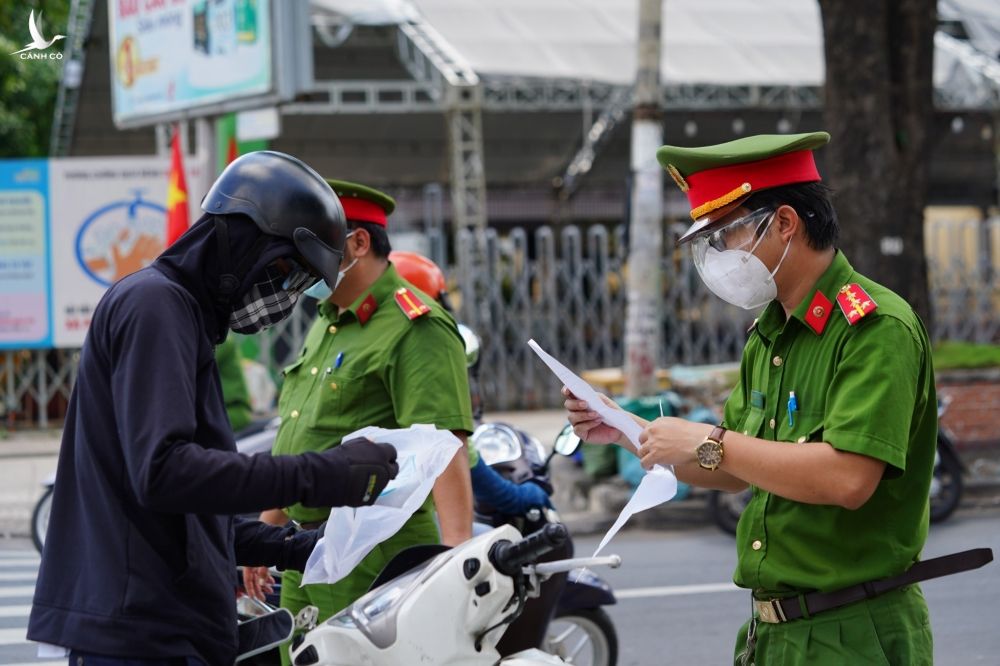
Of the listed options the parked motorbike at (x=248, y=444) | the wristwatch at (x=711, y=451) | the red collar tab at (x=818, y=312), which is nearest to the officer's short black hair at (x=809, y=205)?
the red collar tab at (x=818, y=312)

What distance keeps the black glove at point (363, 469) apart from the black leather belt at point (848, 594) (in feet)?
2.86

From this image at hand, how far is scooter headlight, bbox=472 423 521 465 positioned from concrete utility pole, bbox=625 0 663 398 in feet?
16.4

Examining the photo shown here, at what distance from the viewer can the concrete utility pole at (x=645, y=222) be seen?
9.48 metres

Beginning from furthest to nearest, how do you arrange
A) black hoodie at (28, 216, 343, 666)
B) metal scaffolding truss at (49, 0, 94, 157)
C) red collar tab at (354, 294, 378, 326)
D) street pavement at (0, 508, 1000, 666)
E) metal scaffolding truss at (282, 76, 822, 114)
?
metal scaffolding truss at (49, 0, 94, 157)
metal scaffolding truss at (282, 76, 822, 114)
street pavement at (0, 508, 1000, 666)
red collar tab at (354, 294, 378, 326)
black hoodie at (28, 216, 343, 666)

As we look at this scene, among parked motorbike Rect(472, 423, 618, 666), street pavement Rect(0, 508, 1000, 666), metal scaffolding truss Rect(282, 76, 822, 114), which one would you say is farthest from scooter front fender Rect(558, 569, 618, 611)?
metal scaffolding truss Rect(282, 76, 822, 114)

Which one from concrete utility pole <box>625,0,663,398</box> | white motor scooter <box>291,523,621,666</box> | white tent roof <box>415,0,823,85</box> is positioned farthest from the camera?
white tent roof <box>415,0,823,85</box>

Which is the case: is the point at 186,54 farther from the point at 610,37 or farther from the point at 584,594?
the point at 584,594

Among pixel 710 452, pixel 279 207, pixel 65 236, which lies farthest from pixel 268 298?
pixel 65 236

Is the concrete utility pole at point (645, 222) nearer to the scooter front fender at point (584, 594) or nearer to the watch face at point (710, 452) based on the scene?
the scooter front fender at point (584, 594)

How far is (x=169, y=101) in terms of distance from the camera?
12203mm

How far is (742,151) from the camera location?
2.52m

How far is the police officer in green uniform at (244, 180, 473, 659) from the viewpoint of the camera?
3275mm

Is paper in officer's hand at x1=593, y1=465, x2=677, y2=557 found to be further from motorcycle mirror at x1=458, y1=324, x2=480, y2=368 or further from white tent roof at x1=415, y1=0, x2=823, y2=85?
white tent roof at x1=415, y1=0, x2=823, y2=85

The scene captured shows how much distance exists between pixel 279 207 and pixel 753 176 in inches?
37.5
